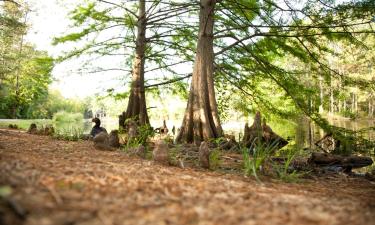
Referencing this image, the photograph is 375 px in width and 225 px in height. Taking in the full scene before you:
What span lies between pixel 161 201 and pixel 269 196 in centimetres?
104

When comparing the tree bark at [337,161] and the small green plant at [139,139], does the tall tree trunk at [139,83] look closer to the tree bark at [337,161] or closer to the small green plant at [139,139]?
the small green plant at [139,139]

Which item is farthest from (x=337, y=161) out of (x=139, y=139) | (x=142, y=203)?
(x=142, y=203)

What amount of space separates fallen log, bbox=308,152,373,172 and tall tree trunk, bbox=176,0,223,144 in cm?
278

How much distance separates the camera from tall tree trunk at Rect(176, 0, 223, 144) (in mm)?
8565

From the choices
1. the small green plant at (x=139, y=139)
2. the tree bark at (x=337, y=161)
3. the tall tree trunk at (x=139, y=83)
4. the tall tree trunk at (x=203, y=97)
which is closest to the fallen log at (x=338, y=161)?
the tree bark at (x=337, y=161)

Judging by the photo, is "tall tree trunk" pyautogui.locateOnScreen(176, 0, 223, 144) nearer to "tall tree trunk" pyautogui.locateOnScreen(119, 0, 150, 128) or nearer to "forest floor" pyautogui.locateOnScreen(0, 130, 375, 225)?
"tall tree trunk" pyautogui.locateOnScreen(119, 0, 150, 128)

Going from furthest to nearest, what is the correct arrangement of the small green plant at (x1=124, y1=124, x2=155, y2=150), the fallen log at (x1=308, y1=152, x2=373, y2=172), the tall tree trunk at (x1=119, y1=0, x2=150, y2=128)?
the tall tree trunk at (x1=119, y1=0, x2=150, y2=128) < the small green plant at (x1=124, y1=124, x2=155, y2=150) < the fallen log at (x1=308, y1=152, x2=373, y2=172)

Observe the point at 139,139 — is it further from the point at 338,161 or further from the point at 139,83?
the point at 139,83

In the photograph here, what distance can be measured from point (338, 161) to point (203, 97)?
3.72 meters

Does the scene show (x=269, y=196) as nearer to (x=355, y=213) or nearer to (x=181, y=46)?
(x=355, y=213)

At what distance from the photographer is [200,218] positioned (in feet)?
6.64

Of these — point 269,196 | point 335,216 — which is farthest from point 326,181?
point 335,216

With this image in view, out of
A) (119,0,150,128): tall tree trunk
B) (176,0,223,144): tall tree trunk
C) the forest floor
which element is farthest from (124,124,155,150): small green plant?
the forest floor

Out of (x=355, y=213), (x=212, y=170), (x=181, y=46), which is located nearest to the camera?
(x=355, y=213)
